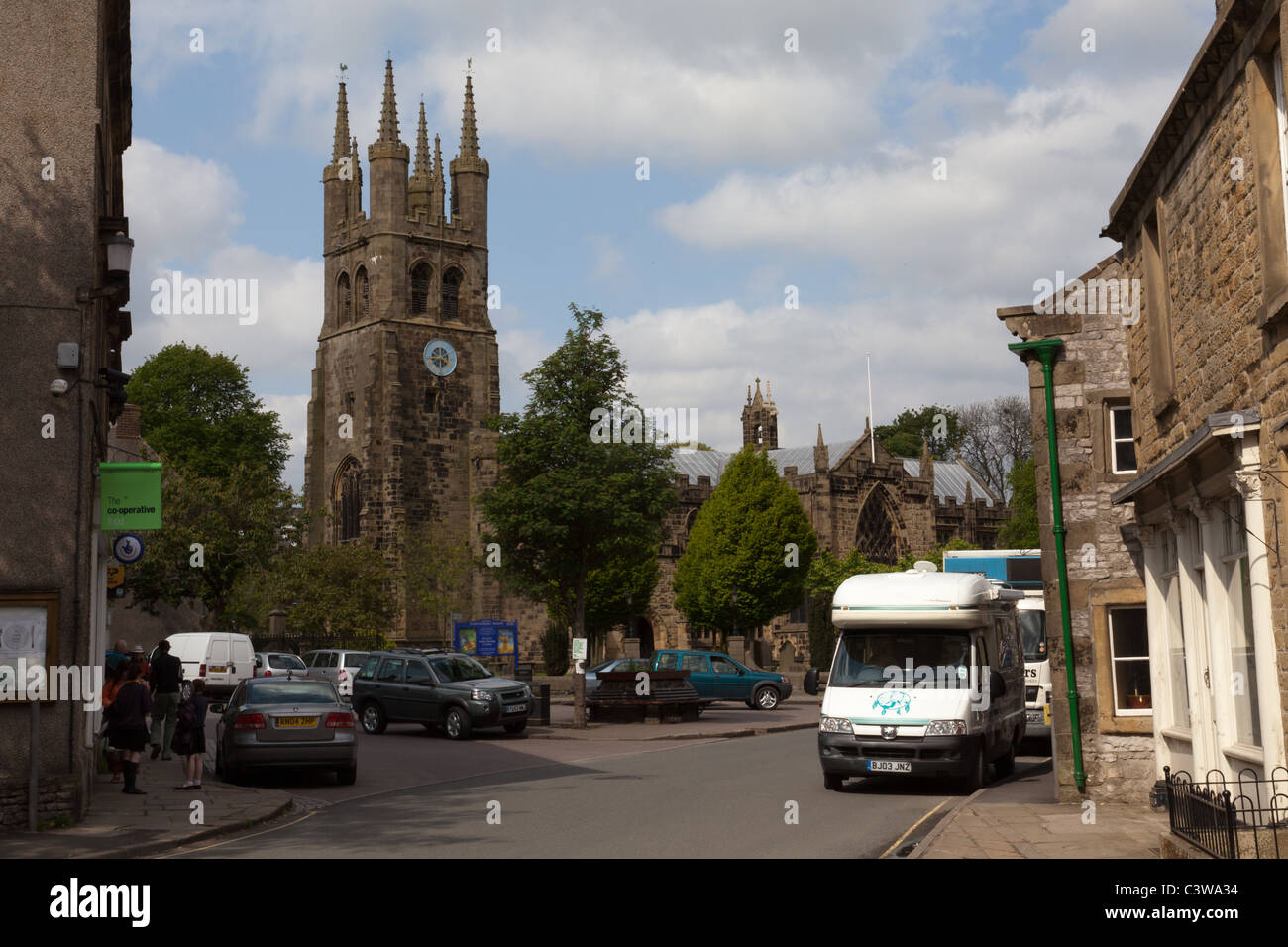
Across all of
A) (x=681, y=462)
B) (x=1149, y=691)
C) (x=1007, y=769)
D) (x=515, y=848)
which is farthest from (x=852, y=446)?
(x=515, y=848)

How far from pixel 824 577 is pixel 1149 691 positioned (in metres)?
46.2

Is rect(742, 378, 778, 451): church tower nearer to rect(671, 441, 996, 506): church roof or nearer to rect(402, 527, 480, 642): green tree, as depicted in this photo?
rect(671, 441, 996, 506): church roof

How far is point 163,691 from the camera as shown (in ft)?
69.6

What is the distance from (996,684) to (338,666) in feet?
75.0

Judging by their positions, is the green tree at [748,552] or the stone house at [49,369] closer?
the stone house at [49,369]

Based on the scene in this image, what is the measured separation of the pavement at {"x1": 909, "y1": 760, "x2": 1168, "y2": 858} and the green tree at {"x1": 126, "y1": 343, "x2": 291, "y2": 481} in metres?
50.3

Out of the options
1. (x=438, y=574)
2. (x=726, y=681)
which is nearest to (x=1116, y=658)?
(x=726, y=681)

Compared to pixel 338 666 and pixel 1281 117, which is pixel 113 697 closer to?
pixel 1281 117

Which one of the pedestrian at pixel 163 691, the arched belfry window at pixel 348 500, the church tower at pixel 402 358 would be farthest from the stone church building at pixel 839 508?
the pedestrian at pixel 163 691

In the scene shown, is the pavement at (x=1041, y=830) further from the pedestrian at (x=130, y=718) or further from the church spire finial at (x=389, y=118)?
the church spire finial at (x=389, y=118)

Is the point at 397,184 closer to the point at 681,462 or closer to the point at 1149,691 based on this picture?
the point at 681,462

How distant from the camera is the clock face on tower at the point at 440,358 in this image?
209ft

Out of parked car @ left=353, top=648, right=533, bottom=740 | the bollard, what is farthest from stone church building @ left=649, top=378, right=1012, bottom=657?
parked car @ left=353, top=648, right=533, bottom=740

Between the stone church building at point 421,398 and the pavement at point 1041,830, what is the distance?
4611 cm
